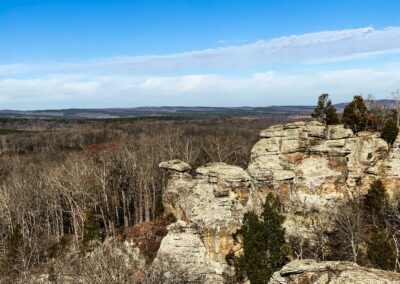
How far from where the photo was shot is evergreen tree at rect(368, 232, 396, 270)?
29.3 m

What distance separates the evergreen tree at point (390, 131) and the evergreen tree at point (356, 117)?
Answer: 347 centimetres

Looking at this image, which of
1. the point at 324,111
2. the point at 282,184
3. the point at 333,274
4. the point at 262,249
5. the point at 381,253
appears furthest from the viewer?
the point at 324,111

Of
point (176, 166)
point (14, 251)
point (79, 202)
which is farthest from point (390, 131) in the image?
point (14, 251)

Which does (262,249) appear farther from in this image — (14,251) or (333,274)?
(14,251)

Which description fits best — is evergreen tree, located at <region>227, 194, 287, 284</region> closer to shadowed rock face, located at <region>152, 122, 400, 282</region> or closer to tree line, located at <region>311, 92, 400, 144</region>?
shadowed rock face, located at <region>152, 122, 400, 282</region>

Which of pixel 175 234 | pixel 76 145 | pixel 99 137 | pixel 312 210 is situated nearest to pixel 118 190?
pixel 175 234

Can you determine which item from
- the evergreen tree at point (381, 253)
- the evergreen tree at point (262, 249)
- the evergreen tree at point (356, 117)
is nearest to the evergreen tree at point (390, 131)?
the evergreen tree at point (356, 117)

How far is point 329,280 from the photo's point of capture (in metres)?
17.5

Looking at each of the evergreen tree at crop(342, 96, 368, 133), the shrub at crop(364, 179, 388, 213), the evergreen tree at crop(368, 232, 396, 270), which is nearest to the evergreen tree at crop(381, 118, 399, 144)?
the evergreen tree at crop(342, 96, 368, 133)

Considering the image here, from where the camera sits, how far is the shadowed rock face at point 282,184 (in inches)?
1451

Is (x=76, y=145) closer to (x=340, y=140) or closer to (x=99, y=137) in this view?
(x=99, y=137)

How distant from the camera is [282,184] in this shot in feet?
132

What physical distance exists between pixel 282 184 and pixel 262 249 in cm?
976

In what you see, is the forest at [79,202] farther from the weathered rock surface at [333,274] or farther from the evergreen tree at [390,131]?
the evergreen tree at [390,131]
